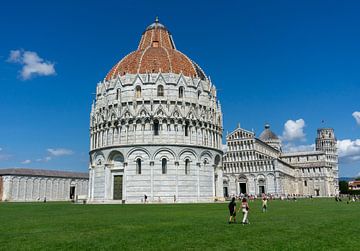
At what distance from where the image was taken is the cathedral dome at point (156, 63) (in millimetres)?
54094

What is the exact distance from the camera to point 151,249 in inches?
438

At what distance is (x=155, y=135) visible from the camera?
49500mm

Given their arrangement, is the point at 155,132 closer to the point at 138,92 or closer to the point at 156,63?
the point at 138,92

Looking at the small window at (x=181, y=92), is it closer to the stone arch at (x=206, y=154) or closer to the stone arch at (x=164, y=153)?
the stone arch at (x=164, y=153)

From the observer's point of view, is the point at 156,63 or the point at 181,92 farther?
the point at 156,63

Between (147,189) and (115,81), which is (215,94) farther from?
(147,189)

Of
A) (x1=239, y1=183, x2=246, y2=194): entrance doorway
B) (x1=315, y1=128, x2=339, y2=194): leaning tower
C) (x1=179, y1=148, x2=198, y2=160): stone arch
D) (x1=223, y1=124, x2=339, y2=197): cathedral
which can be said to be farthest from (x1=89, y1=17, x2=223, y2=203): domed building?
A: (x1=315, y1=128, x2=339, y2=194): leaning tower

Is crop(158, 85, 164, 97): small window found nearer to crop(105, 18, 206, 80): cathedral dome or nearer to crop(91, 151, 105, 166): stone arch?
crop(105, 18, 206, 80): cathedral dome

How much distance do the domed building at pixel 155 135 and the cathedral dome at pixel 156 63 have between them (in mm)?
150

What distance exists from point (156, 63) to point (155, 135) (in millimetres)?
11652

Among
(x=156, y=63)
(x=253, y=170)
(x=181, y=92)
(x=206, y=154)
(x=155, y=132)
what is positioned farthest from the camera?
(x=253, y=170)

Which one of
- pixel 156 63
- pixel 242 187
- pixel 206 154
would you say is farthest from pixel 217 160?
pixel 242 187

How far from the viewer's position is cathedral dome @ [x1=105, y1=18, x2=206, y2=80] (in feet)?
177

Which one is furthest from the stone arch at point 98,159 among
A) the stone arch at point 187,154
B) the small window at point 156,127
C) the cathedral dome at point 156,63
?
the cathedral dome at point 156,63
